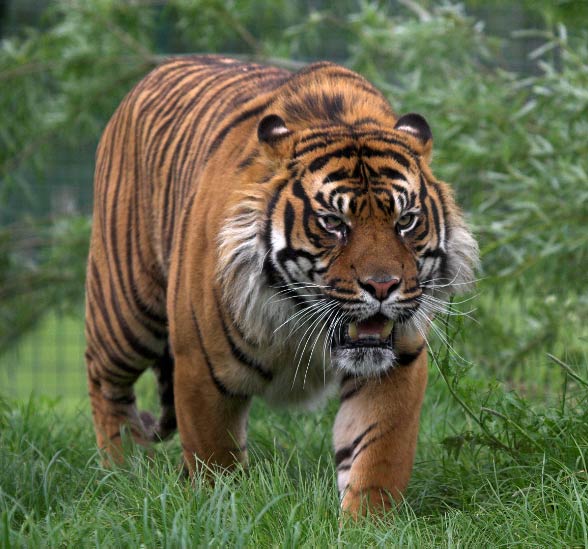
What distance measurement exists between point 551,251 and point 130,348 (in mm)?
1653

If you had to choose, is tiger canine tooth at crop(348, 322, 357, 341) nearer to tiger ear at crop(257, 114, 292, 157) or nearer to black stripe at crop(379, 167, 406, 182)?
black stripe at crop(379, 167, 406, 182)

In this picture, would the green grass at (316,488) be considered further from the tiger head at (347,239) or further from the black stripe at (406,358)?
the tiger head at (347,239)

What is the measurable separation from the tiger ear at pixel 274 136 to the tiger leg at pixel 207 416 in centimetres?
60

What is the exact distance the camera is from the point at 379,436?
2.76 meters

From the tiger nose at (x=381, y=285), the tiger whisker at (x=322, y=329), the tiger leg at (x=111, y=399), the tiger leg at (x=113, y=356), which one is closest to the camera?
the tiger nose at (x=381, y=285)

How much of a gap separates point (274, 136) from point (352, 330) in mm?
550

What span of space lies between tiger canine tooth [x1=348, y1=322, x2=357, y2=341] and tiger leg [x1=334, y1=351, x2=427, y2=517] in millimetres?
181

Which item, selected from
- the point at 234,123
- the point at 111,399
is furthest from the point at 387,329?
the point at 111,399

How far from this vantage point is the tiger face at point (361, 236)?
2.56 metres

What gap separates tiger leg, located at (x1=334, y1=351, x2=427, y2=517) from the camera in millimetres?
2723

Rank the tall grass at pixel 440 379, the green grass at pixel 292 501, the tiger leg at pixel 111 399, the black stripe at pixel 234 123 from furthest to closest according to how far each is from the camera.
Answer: the tiger leg at pixel 111 399 → the black stripe at pixel 234 123 → the tall grass at pixel 440 379 → the green grass at pixel 292 501

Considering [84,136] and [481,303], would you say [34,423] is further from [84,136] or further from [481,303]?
[84,136]

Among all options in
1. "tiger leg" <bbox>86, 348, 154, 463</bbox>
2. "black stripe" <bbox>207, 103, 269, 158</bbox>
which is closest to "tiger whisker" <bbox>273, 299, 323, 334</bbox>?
"black stripe" <bbox>207, 103, 269, 158</bbox>

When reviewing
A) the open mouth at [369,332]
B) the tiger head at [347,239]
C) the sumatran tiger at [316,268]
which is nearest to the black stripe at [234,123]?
the sumatran tiger at [316,268]
